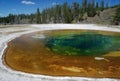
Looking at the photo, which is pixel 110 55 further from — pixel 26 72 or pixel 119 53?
pixel 26 72

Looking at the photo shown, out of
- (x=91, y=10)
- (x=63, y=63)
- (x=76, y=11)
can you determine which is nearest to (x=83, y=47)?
(x=63, y=63)

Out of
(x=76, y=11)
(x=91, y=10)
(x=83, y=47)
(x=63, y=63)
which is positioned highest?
(x=91, y=10)

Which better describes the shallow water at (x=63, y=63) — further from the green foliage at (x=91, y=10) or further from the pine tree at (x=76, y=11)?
the green foliage at (x=91, y=10)

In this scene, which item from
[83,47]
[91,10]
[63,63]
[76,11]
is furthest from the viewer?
[76,11]

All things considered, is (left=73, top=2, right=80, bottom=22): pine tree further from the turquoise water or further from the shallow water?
the shallow water

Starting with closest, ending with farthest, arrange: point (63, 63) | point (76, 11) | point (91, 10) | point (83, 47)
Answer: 1. point (63, 63)
2. point (83, 47)
3. point (91, 10)
4. point (76, 11)

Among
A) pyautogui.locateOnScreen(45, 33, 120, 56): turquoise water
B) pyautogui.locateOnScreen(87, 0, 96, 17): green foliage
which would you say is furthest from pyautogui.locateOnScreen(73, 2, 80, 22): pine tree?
pyautogui.locateOnScreen(45, 33, 120, 56): turquoise water

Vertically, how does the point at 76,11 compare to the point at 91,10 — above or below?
below

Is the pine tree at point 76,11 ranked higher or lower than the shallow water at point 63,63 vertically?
higher

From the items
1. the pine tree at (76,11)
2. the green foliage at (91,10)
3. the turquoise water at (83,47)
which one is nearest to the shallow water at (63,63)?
the turquoise water at (83,47)

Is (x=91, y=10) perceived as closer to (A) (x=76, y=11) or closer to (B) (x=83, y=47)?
(A) (x=76, y=11)

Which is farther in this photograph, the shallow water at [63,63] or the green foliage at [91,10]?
the green foliage at [91,10]

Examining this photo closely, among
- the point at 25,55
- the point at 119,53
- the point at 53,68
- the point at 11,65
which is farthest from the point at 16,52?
the point at 119,53

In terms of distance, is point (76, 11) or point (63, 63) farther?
point (76, 11)
